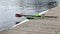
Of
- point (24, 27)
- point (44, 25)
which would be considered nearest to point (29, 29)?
point (24, 27)

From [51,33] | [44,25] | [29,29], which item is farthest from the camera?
[44,25]

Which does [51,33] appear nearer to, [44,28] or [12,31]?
[44,28]

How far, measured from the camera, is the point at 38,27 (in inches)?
149

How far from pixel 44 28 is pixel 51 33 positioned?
0.40 m

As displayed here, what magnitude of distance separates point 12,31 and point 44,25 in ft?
2.69

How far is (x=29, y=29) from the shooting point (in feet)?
12.0

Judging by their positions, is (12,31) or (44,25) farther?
(44,25)

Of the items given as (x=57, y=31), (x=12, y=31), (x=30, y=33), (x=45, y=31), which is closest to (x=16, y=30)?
(x=12, y=31)

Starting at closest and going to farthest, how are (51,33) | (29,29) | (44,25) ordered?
1. (51,33)
2. (29,29)
3. (44,25)

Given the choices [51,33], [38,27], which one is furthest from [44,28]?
[51,33]

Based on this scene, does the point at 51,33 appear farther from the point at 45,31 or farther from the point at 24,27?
the point at 24,27

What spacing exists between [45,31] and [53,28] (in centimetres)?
30

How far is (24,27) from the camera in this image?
12.4ft

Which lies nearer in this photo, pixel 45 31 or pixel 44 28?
pixel 45 31
